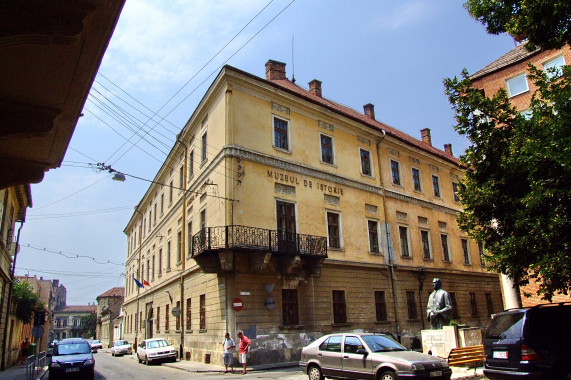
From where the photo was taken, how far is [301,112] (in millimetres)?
23844

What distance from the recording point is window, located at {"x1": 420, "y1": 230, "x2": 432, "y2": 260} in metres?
28.6

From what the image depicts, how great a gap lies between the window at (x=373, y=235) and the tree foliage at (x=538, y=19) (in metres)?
15.8

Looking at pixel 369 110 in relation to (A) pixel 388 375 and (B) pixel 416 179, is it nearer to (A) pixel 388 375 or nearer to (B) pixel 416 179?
(B) pixel 416 179

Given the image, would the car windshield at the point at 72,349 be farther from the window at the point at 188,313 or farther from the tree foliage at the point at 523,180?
the tree foliage at the point at 523,180

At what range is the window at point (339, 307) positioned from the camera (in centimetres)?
2194

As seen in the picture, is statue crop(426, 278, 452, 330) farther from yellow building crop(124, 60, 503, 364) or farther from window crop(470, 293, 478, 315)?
window crop(470, 293, 478, 315)

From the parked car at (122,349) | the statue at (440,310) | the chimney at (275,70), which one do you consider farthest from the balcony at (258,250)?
the parked car at (122,349)

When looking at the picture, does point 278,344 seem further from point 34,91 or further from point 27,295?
point 27,295

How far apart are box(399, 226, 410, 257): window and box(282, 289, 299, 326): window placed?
9.41 m

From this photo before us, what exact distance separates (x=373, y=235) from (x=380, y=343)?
1444cm

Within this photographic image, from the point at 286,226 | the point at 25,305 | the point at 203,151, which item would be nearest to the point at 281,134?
the point at 203,151

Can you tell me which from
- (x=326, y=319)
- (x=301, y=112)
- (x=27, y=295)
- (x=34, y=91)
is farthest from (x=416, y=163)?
(x=27, y=295)

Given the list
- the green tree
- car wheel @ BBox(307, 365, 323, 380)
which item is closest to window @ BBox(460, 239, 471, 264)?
car wheel @ BBox(307, 365, 323, 380)

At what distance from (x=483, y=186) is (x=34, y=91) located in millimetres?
10943
